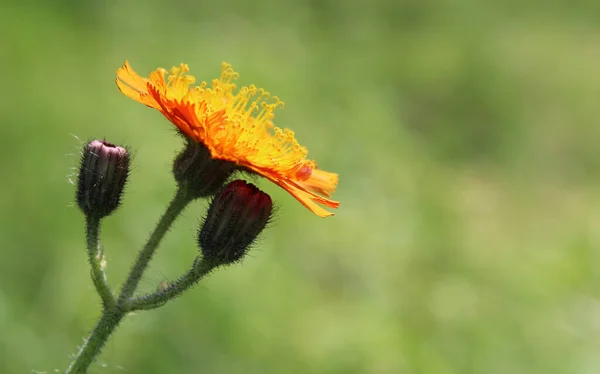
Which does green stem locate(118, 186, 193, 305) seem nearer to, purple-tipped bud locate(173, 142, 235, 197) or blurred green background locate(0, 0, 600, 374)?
purple-tipped bud locate(173, 142, 235, 197)

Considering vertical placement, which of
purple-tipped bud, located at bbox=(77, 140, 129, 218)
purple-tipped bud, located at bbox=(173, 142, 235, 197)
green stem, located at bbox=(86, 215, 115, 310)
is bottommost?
green stem, located at bbox=(86, 215, 115, 310)

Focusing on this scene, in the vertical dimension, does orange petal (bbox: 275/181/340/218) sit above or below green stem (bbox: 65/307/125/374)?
above

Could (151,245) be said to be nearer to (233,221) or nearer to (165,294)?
(165,294)

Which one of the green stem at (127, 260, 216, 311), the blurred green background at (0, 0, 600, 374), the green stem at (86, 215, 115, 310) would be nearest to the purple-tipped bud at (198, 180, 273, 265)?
the green stem at (127, 260, 216, 311)

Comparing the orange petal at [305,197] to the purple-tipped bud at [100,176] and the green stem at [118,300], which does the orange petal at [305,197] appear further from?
the purple-tipped bud at [100,176]

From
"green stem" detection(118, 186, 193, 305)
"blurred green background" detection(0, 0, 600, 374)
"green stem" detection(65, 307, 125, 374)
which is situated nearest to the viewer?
"green stem" detection(65, 307, 125, 374)

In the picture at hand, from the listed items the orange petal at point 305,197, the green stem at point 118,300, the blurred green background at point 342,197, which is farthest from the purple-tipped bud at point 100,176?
the orange petal at point 305,197
